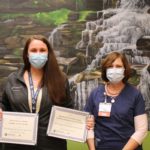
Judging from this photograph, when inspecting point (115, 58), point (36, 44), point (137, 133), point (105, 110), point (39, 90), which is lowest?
point (137, 133)

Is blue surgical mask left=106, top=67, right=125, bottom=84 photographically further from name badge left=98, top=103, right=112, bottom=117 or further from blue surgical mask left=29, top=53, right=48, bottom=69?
blue surgical mask left=29, top=53, right=48, bottom=69

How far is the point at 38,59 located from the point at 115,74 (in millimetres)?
557

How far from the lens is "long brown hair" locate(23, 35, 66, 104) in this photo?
7.59 ft

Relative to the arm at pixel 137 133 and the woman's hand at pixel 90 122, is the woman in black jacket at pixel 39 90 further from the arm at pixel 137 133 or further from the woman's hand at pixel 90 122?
the arm at pixel 137 133

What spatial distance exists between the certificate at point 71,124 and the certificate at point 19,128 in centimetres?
16

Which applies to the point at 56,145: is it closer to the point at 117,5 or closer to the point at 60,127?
the point at 60,127

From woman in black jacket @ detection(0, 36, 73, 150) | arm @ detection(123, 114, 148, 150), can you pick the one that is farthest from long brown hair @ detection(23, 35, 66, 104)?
arm @ detection(123, 114, 148, 150)

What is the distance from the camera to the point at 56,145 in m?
2.33

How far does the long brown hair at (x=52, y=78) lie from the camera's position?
2.31 metres

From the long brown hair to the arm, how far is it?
1.80ft

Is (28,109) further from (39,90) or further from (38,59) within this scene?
(38,59)

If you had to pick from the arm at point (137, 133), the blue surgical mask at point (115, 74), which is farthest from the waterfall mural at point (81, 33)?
the arm at point (137, 133)

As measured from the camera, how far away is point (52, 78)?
2367mm

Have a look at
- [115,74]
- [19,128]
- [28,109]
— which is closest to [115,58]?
[115,74]
